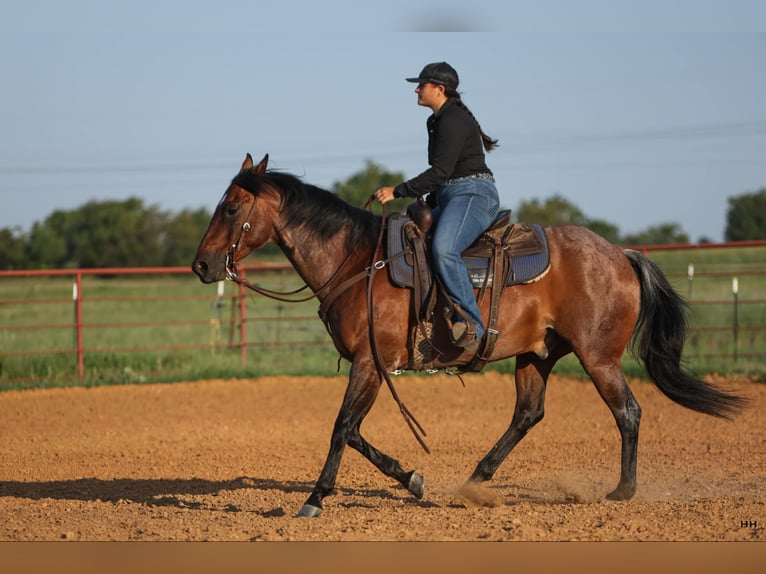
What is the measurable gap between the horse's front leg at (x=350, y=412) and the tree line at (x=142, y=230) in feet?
109

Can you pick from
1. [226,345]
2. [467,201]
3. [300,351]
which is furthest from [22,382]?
[467,201]

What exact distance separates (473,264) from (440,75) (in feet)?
4.46

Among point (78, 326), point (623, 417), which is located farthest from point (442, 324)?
point (78, 326)

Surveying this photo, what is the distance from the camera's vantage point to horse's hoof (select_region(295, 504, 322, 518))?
20.0 ft

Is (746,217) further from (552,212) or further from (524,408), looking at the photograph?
(524,408)

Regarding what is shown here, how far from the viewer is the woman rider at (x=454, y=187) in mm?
6383

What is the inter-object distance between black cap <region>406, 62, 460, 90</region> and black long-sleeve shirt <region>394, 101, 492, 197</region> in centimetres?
15

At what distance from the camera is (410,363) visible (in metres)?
6.61

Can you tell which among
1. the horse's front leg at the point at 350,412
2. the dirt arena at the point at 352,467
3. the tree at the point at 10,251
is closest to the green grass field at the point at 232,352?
the dirt arena at the point at 352,467

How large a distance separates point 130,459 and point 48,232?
118 ft

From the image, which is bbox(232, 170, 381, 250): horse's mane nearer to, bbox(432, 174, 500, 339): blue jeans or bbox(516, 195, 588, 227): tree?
bbox(432, 174, 500, 339): blue jeans

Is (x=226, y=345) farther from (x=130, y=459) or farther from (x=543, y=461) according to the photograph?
(x=543, y=461)

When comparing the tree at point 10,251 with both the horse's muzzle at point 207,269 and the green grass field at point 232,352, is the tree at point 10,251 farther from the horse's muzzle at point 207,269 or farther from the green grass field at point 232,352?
the horse's muzzle at point 207,269

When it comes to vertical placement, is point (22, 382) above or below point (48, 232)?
below
